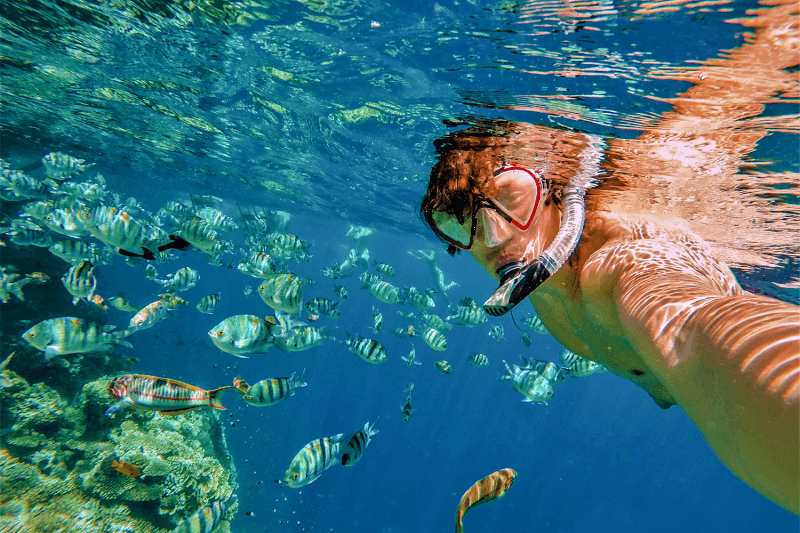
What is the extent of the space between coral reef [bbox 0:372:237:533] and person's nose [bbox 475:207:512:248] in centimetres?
1044

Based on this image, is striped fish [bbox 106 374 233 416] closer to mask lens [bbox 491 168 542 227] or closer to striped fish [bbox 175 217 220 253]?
mask lens [bbox 491 168 542 227]

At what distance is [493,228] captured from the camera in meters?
2.35

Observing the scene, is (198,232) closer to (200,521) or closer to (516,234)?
(200,521)

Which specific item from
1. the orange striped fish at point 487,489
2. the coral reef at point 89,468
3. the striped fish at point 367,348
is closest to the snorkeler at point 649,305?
the orange striped fish at point 487,489

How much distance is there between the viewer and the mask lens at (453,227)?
256cm

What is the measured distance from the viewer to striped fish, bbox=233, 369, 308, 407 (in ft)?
16.9

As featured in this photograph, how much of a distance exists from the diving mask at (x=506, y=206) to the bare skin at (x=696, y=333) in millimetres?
68

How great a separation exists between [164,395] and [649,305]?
415 centimetres

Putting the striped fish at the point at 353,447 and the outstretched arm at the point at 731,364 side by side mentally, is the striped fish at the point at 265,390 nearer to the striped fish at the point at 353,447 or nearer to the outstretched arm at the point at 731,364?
the striped fish at the point at 353,447

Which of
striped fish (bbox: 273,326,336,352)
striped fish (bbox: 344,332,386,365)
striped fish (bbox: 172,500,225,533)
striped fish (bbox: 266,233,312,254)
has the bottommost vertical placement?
striped fish (bbox: 172,500,225,533)

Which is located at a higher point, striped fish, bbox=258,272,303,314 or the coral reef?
striped fish, bbox=258,272,303,314

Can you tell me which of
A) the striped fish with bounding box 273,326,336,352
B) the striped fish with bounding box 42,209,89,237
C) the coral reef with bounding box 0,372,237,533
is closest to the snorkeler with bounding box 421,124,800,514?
the striped fish with bounding box 273,326,336,352

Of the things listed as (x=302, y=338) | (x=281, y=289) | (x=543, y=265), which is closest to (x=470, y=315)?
(x=302, y=338)

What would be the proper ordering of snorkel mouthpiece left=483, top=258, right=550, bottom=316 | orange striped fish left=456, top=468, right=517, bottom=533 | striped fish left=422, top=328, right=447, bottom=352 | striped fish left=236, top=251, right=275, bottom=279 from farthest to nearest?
striped fish left=422, top=328, right=447, bottom=352 < striped fish left=236, top=251, right=275, bottom=279 < orange striped fish left=456, top=468, right=517, bottom=533 < snorkel mouthpiece left=483, top=258, right=550, bottom=316
